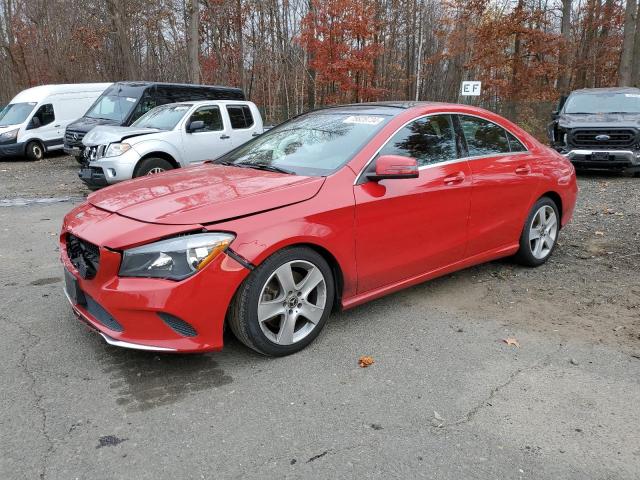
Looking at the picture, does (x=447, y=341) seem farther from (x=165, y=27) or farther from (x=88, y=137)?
(x=165, y=27)

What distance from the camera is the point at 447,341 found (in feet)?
12.1

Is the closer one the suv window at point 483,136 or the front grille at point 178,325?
the front grille at point 178,325

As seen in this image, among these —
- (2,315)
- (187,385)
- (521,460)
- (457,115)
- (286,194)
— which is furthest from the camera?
(457,115)

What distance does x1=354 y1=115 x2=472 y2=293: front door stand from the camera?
370cm

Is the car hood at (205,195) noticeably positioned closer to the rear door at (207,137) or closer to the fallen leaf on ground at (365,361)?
the fallen leaf on ground at (365,361)

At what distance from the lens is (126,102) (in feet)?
42.7

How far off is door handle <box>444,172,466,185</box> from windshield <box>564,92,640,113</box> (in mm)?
9023

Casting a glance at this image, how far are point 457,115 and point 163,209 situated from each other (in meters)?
2.66

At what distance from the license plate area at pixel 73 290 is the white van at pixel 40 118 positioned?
14.2 m

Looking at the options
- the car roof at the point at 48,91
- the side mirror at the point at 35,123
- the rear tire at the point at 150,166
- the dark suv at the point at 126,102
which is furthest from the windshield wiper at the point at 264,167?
the side mirror at the point at 35,123

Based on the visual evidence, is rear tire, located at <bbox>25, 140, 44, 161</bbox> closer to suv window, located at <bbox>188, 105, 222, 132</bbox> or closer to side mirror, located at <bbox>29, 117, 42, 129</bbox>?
side mirror, located at <bbox>29, 117, 42, 129</bbox>

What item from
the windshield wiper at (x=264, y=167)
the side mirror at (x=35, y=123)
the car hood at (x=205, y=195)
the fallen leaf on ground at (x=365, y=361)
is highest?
the windshield wiper at (x=264, y=167)

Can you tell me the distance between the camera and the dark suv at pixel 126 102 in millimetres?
12734

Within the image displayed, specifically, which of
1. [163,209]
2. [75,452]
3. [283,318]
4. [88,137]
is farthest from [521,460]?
[88,137]
